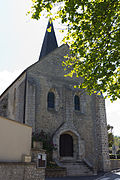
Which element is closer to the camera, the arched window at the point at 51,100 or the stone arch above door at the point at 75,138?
the stone arch above door at the point at 75,138

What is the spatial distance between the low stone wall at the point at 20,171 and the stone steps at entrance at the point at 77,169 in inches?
224

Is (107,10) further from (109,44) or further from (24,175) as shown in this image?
(24,175)

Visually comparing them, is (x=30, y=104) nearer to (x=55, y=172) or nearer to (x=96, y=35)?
(x=55, y=172)

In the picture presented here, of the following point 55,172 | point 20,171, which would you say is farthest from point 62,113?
point 20,171

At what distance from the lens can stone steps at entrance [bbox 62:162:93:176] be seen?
46.4 feet

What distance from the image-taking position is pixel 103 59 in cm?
775

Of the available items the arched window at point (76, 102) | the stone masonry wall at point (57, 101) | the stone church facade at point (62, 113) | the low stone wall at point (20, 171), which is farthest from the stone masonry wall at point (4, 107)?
the low stone wall at point (20, 171)

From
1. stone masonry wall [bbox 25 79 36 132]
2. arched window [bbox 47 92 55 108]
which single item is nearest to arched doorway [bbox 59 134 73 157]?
arched window [bbox 47 92 55 108]

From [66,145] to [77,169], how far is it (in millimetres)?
2549

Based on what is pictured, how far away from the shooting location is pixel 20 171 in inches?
311

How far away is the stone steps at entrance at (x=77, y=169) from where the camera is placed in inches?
A: 557

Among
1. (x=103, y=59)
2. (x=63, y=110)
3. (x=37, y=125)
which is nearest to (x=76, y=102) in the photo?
(x=63, y=110)

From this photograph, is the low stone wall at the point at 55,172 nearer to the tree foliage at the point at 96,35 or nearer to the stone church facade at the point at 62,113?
the stone church facade at the point at 62,113

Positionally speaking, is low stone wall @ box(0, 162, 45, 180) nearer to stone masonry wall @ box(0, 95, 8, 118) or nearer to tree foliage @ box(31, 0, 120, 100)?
tree foliage @ box(31, 0, 120, 100)
